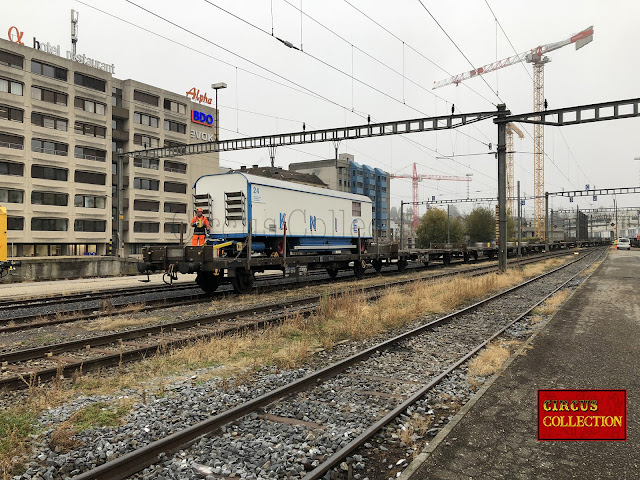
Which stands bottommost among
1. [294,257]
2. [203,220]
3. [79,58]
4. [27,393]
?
[27,393]

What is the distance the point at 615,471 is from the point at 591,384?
101 inches

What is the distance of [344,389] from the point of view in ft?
19.3

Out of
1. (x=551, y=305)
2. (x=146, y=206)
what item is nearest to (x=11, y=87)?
(x=146, y=206)

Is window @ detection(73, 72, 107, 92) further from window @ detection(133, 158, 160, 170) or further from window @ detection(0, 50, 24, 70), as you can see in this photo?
window @ detection(133, 158, 160, 170)

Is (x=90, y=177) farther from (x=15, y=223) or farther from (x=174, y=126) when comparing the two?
(x=174, y=126)

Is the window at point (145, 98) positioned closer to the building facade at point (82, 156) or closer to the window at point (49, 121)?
the building facade at point (82, 156)

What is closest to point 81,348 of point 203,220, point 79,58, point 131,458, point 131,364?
point 131,364

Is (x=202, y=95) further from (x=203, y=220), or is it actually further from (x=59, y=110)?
(x=203, y=220)

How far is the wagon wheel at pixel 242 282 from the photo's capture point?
14938 millimetres

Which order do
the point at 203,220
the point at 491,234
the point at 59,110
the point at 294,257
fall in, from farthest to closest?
the point at 491,234
the point at 59,110
the point at 294,257
the point at 203,220

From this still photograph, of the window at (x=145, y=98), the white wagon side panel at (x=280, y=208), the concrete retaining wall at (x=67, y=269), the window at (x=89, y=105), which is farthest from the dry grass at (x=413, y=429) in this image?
the window at (x=145, y=98)

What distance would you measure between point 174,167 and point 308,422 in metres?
57.8

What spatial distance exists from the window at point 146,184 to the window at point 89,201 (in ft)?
15.8

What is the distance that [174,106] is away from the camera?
57969mm
